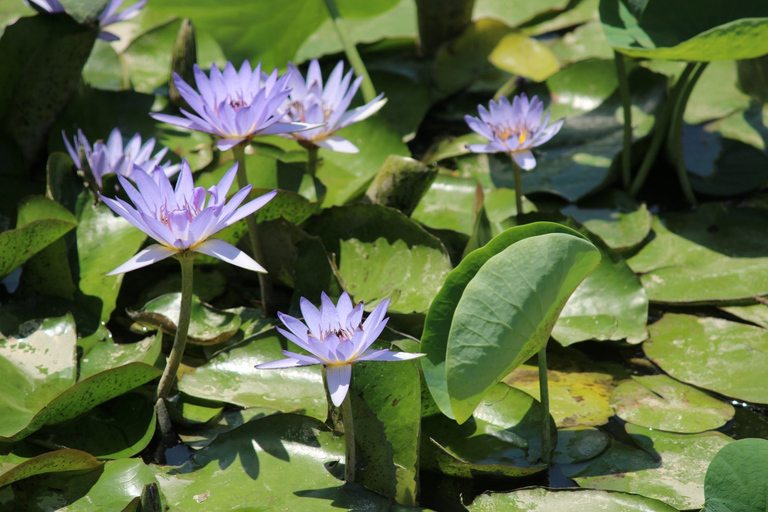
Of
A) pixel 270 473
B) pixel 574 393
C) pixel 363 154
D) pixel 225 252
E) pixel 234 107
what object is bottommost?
pixel 574 393

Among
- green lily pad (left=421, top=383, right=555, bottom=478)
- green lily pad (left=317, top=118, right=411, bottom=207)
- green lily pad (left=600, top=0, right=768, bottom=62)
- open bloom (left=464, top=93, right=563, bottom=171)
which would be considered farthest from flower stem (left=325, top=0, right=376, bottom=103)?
green lily pad (left=421, top=383, right=555, bottom=478)

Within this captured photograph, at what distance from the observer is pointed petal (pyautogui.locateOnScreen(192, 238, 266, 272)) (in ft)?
3.99

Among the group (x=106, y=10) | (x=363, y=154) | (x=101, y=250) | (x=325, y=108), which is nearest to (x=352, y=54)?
(x=363, y=154)

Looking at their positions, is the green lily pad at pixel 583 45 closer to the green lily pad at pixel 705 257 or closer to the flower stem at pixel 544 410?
the green lily pad at pixel 705 257

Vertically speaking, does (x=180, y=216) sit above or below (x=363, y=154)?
above

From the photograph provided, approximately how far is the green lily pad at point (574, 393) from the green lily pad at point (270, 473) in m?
0.56

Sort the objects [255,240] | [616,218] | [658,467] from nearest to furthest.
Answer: [658,467] → [255,240] → [616,218]

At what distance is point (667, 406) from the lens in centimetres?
161

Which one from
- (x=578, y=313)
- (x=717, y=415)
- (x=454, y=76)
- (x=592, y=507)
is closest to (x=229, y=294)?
(x=578, y=313)

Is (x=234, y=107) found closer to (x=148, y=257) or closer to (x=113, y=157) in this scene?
(x=148, y=257)

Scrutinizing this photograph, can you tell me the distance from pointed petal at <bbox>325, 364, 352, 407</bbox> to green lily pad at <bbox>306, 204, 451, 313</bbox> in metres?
0.53

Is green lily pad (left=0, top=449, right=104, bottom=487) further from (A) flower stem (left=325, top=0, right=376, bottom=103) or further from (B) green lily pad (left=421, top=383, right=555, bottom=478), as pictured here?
(A) flower stem (left=325, top=0, right=376, bottom=103)

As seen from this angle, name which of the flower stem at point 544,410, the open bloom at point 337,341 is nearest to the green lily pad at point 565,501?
the flower stem at point 544,410

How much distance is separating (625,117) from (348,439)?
1690mm
